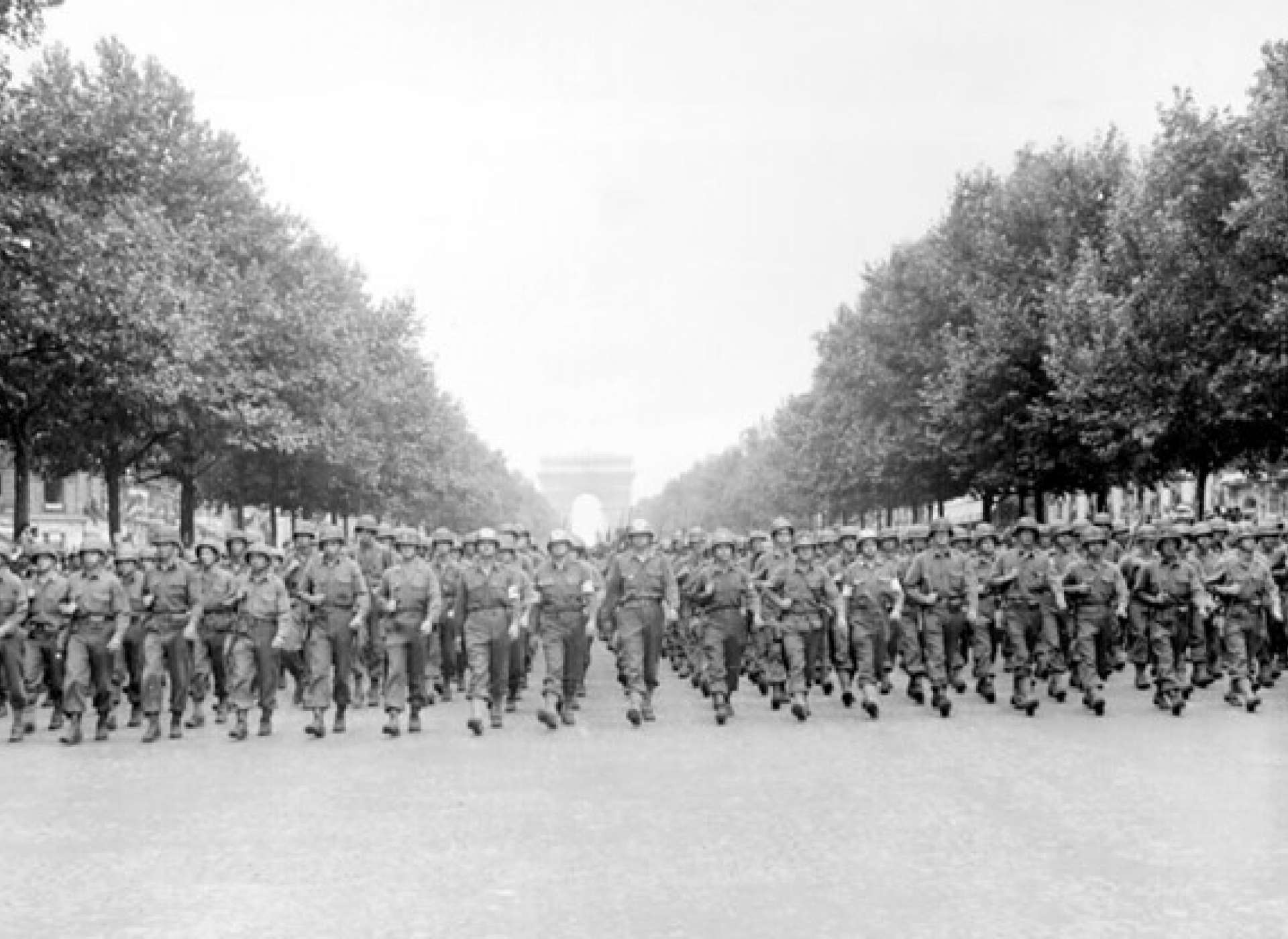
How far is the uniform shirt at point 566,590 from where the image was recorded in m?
16.8

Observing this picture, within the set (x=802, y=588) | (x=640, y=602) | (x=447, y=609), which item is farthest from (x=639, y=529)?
(x=447, y=609)

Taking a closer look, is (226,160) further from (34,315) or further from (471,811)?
(471,811)

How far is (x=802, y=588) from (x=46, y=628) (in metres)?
7.41

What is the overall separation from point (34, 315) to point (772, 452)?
66.0 m

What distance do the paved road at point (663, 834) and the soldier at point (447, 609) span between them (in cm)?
391

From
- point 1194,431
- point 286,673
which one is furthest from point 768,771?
point 1194,431

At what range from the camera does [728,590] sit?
17.7m

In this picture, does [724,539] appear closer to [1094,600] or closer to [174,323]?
[1094,600]

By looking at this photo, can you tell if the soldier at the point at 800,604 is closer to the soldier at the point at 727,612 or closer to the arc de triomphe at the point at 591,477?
the soldier at the point at 727,612

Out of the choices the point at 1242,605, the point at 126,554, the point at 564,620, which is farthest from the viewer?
the point at 1242,605

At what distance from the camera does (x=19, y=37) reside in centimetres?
2289

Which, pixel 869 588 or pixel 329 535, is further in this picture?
pixel 869 588

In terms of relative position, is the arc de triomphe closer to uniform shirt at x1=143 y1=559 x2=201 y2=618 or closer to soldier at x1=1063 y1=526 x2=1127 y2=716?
soldier at x1=1063 y1=526 x2=1127 y2=716

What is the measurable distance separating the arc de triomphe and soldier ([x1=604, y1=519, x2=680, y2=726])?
6573 inches
